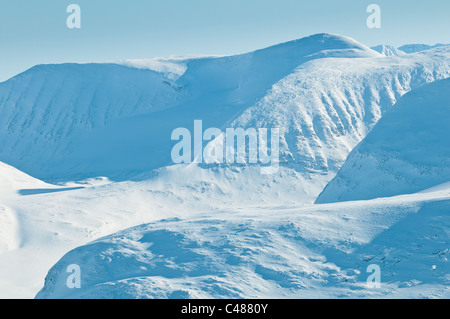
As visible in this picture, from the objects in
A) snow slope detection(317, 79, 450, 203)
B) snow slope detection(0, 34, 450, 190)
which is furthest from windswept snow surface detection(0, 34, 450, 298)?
snow slope detection(317, 79, 450, 203)

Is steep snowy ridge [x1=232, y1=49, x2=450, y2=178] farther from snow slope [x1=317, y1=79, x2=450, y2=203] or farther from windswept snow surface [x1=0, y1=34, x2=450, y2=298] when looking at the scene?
snow slope [x1=317, y1=79, x2=450, y2=203]

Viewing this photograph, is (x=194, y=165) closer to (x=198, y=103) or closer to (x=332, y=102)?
(x=332, y=102)

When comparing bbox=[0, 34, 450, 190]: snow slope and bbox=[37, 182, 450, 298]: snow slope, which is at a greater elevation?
bbox=[0, 34, 450, 190]: snow slope

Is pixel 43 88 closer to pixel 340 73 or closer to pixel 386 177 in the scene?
pixel 340 73

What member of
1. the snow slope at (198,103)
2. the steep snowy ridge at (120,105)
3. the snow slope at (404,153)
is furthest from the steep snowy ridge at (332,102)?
the snow slope at (404,153)

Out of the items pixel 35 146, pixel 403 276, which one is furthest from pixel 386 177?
pixel 35 146

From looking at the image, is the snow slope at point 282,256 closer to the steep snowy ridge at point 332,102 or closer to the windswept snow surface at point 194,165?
the windswept snow surface at point 194,165

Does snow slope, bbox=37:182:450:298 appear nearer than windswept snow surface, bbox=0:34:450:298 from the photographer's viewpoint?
Yes
